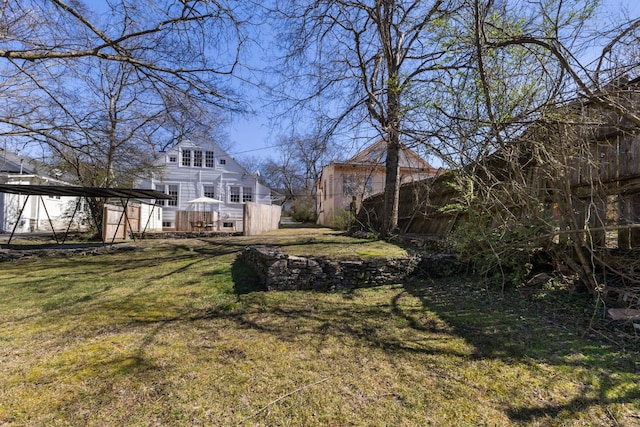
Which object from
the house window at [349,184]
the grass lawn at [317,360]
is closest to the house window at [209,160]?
the house window at [349,184]

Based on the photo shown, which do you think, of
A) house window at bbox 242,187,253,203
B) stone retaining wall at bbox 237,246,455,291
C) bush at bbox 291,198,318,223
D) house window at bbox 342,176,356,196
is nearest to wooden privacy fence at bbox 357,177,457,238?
stone retaining wall at bbox 237,246,455,291

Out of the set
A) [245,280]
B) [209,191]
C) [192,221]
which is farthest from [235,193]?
[245,280]

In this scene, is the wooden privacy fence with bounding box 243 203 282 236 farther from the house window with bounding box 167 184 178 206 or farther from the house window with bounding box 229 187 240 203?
the house window with bounding box 167 184 178 206

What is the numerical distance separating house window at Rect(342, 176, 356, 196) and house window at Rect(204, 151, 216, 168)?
881cm

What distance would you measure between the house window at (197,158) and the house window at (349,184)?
31.3 ft

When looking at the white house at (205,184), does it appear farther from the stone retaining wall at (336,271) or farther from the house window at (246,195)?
the stone retaining wall at (336,271)

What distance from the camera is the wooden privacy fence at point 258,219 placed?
16328 mm

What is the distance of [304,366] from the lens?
276 centimetres

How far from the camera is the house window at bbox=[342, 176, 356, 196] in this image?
18.8 m

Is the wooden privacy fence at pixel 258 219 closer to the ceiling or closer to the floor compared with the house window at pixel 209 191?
closer to the floor

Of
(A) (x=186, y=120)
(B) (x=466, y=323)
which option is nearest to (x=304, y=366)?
(B) (x=466, y=323)

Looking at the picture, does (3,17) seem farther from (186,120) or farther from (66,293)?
(66,293)

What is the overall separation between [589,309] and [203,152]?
21.8 metres

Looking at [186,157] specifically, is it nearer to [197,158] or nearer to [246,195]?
[197,158]
